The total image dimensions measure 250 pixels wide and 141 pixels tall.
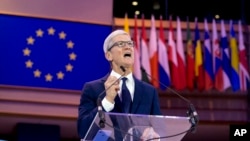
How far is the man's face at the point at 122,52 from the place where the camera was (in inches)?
120

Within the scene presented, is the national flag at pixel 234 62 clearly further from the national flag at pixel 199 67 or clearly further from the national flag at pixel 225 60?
the national flag at pixel 199 67

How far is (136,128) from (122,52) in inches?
22.5

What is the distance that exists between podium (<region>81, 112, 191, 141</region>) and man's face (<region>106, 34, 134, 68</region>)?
481mm

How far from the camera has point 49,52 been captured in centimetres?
925

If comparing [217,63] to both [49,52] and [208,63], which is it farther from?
[49,52]

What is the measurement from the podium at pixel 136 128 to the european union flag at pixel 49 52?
663cm

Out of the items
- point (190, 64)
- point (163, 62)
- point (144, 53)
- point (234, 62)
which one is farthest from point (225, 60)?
point (144, 53)

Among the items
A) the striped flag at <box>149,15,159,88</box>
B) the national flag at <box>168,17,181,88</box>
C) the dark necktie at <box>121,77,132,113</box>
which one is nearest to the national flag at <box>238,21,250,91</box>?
the national flag at <box>168,17,181,88</box>

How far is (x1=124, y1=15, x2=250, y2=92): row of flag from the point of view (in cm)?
954

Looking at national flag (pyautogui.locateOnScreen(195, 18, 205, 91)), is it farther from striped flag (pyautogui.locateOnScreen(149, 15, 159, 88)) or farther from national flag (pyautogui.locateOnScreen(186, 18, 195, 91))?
striped flag (pyautogui.locateOnScreen(149, 15, 159, 88))

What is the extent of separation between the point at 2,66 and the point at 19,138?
1.53 m

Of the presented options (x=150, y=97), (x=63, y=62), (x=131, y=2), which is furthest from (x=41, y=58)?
(x=150, y=97)

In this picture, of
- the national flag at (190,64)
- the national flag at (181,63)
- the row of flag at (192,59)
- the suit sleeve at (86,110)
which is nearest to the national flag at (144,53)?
the row of flag at (192,59)

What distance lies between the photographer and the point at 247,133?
8938mm
